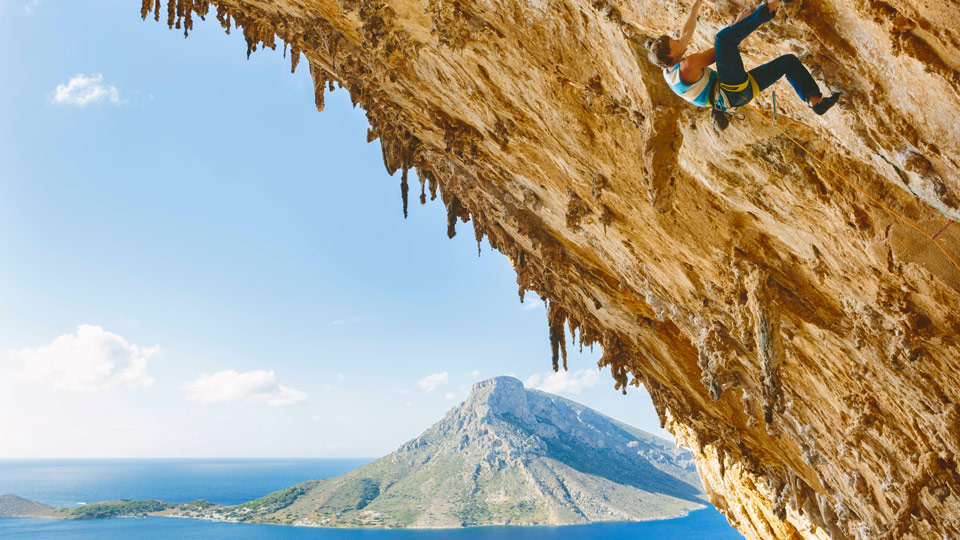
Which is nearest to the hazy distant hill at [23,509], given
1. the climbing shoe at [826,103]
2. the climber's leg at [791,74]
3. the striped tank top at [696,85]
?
the striped tank top at [696,85]

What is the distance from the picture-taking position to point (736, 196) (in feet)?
18.5

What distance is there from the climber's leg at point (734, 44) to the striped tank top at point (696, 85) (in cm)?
14

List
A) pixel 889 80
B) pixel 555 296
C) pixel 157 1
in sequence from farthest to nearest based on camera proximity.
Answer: pixel 555 296 < pixel 157 1 < pixel 889 80

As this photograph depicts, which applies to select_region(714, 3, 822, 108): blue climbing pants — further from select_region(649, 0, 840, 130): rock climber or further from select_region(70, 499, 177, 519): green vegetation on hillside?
select_region(70, 499, 177, 519): green vegetation on hillside

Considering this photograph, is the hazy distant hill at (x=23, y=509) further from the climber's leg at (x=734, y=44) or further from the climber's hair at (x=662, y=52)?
the climber's leg at (x=734, y=44)

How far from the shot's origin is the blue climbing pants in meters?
3.23

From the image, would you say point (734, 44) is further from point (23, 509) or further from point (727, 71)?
point (23, 509)

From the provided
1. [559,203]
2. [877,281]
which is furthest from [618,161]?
[877,281]

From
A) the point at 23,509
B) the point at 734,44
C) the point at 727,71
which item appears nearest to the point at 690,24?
the point at 734,44

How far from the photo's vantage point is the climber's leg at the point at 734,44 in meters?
2.99

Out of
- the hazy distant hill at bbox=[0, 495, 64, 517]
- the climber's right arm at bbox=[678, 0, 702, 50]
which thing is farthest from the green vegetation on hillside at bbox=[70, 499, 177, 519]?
the climber's right arm at bbox=[678, 0, 702, 50]

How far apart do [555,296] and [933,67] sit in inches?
311

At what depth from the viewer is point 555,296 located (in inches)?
417

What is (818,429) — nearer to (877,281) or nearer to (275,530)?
(877,281)
